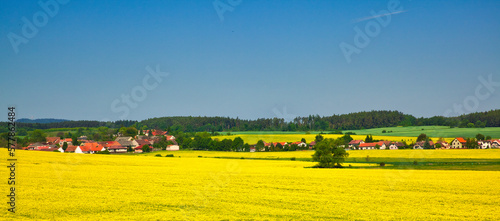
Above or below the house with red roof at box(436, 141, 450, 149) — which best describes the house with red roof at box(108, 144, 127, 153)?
above

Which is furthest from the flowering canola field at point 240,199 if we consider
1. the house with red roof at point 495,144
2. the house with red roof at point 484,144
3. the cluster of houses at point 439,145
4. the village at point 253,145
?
the house with red roof at point 495,144

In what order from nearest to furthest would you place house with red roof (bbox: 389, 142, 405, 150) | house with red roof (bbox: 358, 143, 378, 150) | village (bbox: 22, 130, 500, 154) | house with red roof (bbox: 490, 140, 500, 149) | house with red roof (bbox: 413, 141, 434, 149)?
1. village (bbox: 22, 130, 500, 154)
2. house with red roof (bbox: 413, 141, 434, 149)
3. house with red roof (bbox: 490, 140, 500, 149)
4. house with red roof (bbox: 389, 142, 405, 150)
5. house with red roof (bbox: 358, 143, 378, 150)

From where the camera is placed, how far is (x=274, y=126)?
18338 cm

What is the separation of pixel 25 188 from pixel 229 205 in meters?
11.5

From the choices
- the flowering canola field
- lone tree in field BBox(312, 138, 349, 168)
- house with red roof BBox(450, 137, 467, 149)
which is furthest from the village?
the flowering canola field

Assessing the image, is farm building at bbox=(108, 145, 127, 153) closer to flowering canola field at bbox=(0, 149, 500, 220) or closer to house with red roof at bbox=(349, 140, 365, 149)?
house with red roof at bbox=(349, 140, 365, 149)

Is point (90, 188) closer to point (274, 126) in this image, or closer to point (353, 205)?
point (353, 205)

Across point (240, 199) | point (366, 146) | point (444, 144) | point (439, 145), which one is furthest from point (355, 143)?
point (240, 199)

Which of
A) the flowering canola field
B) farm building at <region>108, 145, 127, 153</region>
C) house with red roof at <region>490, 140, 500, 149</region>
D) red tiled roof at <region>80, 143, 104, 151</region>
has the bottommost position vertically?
house with red roof at <region>490, 140, 500, 149</region>

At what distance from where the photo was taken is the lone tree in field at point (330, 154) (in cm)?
5325

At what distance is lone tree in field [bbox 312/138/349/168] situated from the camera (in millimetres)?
53253

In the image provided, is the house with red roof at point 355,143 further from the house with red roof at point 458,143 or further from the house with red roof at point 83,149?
the house with red roof at point 83,149

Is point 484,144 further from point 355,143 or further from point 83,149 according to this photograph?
point 83,149

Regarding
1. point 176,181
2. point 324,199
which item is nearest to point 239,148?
point 176,181
